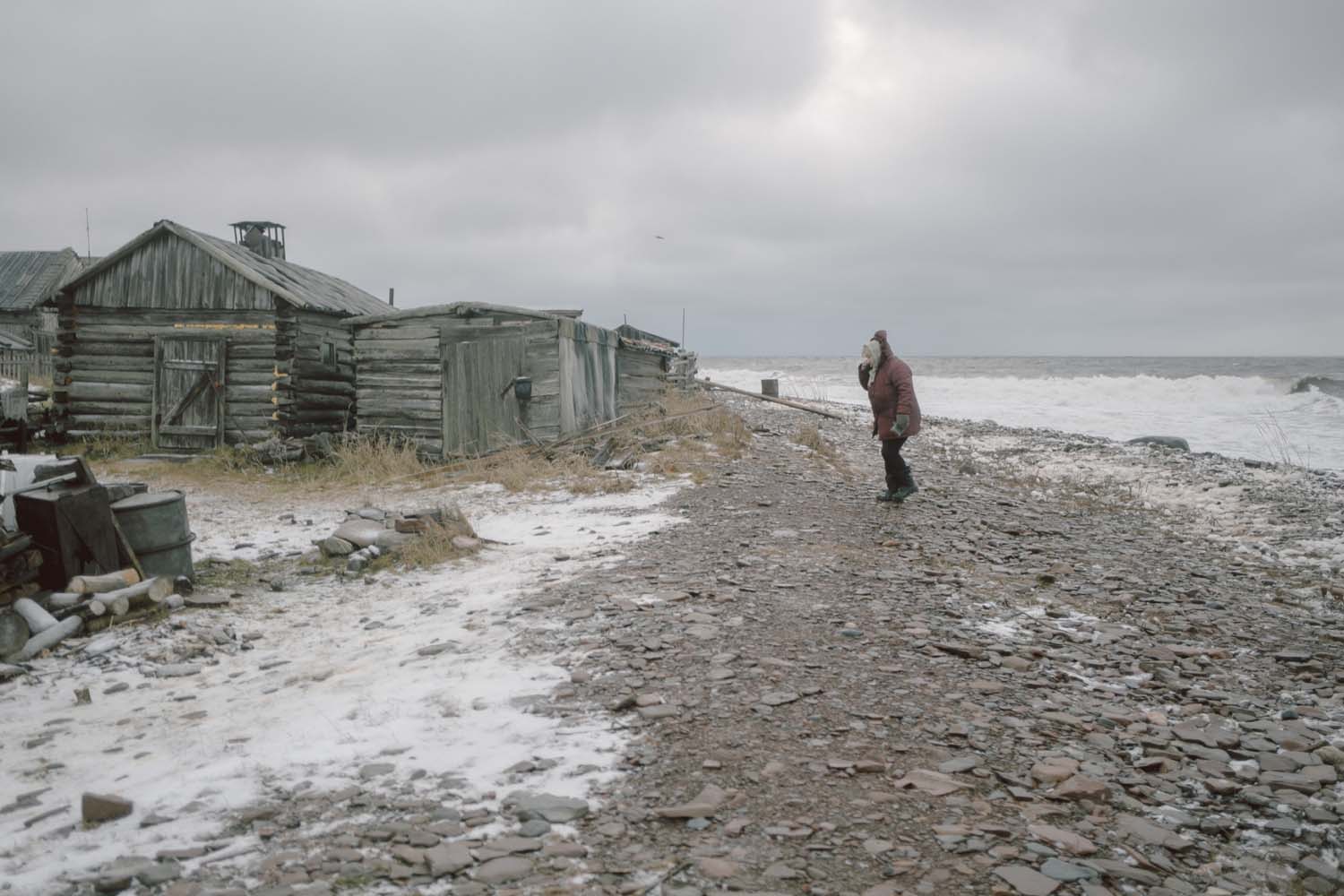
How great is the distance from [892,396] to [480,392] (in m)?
8.47

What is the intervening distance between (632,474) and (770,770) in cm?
925

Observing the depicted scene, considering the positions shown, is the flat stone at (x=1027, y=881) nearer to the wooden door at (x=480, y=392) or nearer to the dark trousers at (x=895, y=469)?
the dark trousers at (x=895, y=469)

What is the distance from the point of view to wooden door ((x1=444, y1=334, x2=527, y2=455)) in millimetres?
15148

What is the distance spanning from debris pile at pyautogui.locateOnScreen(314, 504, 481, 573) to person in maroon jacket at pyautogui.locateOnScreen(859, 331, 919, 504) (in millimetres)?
4814

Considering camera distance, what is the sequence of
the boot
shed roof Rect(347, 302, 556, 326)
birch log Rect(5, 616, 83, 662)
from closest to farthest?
birch log Rect(5, 616, 83, 662) → the boot → shed roof Rect(347, 302, 556, 326)

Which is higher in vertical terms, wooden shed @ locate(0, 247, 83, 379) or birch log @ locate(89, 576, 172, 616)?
wooden shed @ locate(0, 247, 83, 379)

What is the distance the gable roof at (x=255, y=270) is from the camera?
54.3ft

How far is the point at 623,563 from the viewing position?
7.14 m

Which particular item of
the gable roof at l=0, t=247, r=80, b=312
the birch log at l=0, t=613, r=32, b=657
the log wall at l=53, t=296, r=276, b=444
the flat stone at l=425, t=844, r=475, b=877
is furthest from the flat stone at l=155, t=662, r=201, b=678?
the gable roof at l=0, t=247, r=80, b=312

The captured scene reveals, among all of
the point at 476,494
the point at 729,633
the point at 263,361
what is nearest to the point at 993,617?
the point at 729,633

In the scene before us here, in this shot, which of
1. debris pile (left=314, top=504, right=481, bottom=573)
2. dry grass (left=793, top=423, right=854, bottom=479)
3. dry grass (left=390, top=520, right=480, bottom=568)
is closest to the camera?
dry grass (left=390, top=520, right=480, bottom=568)

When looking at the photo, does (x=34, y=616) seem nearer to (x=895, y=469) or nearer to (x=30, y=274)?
(x=895, y=469)

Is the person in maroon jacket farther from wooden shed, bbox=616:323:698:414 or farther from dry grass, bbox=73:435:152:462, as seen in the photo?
dry grass, bbox=73:435:152:462

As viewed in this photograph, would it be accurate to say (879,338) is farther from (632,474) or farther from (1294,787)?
(1294,787)
